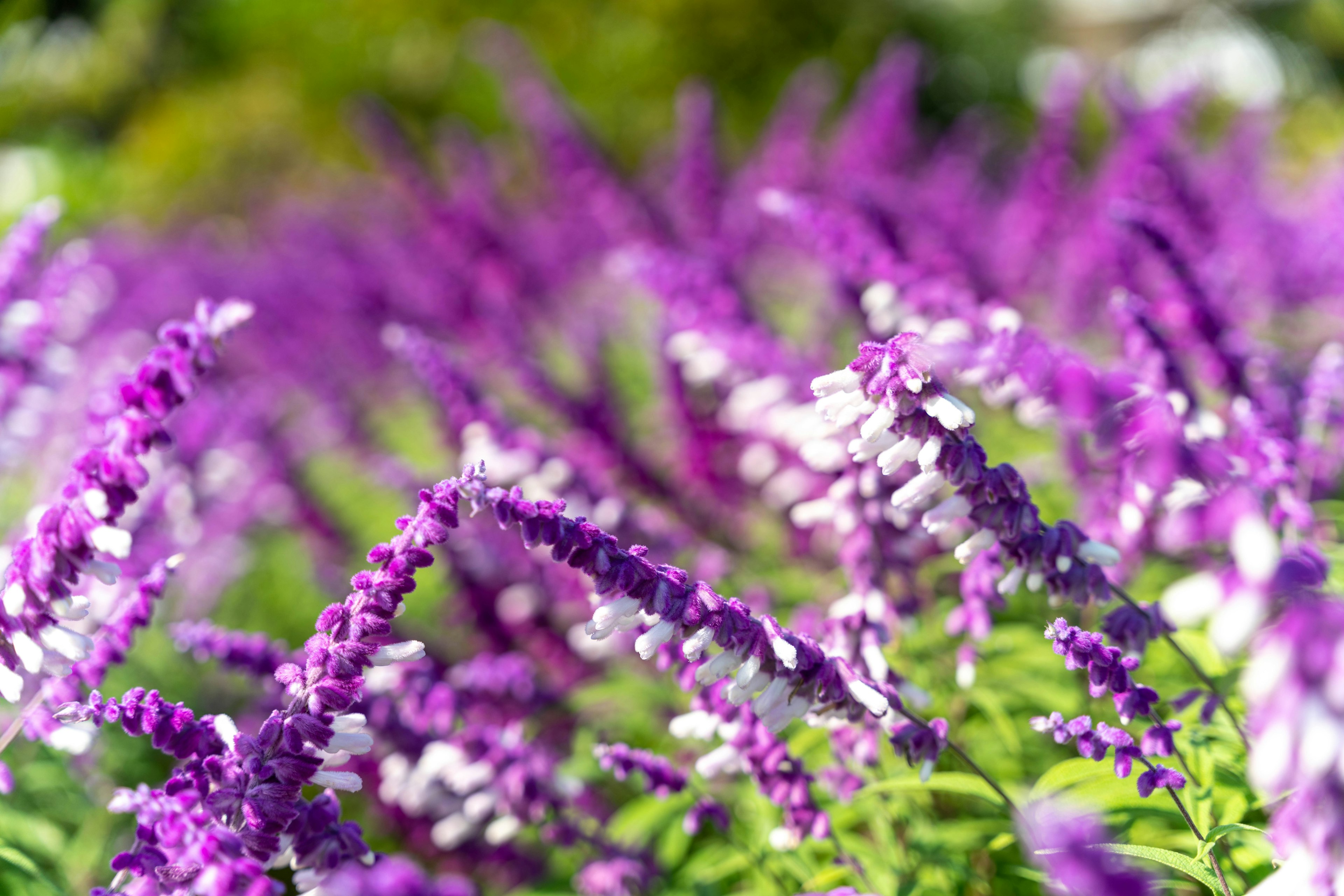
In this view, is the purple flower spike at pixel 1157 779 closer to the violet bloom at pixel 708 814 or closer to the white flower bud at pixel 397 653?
the violet bloom at pixel 708 814

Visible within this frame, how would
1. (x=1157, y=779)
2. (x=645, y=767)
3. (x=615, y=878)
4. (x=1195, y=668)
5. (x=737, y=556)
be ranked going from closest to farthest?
(x=1157, y=779), (x=1195, y=668), (x=645, y=767), (x=615, y=878), (x=737, y=556)

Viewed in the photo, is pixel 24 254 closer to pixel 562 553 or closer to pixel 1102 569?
pixel 562 553

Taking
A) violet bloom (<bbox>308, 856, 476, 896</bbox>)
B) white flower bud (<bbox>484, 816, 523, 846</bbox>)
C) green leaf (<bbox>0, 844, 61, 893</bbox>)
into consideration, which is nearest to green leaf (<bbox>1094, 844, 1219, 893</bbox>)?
violet bloom (<bbox>308, 856, 476, 896</bbox>)

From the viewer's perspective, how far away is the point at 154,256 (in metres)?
11.6

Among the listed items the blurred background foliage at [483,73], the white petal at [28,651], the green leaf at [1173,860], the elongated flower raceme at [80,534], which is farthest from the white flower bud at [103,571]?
the blurred background foliage at [483,73]

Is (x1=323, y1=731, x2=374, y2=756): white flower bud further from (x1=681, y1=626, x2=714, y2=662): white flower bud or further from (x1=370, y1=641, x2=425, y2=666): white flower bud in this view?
(x1=681, y1=626, x2=714, y2=662): white flower bud

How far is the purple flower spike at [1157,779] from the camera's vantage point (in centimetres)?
141

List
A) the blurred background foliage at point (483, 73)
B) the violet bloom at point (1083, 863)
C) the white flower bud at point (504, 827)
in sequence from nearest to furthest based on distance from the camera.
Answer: the violet bloom at point (1083, 863) → the white flower bud at point (504, 827) → the blurred background foliage at point (483, 73)

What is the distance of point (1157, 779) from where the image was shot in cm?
143

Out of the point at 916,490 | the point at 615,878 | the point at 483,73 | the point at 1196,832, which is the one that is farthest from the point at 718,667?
the point at 483,73

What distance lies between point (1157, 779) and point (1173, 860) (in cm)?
12

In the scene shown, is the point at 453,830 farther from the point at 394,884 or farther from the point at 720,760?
the point at 394,884

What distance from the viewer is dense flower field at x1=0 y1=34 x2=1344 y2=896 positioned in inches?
52.4

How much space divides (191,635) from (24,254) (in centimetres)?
116
